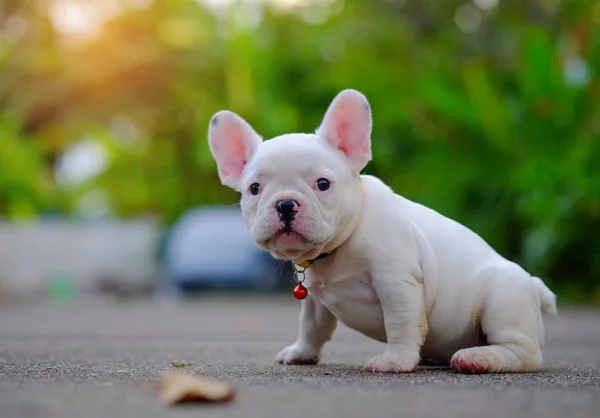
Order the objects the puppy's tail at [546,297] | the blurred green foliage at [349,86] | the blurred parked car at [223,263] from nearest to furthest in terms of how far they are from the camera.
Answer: the puppy's tail at [546,297] < the blurred green foliage at [349,86] < the blurred parked car at [223,263]

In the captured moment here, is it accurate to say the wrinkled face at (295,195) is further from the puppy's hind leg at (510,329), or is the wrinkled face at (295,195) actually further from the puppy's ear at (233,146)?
the puppy's hind leg at (510,329)

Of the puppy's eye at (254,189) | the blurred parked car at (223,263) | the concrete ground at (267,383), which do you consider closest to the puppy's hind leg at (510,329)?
the concrete ground at (267,383)

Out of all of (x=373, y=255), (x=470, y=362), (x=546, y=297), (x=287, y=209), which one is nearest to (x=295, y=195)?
(x=287, y=209)

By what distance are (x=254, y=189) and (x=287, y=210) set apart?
0.23m

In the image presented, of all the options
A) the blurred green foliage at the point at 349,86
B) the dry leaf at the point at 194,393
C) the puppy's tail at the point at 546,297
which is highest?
the blurred green foliage at the point at 349,86

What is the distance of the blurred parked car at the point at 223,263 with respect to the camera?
15.0 meters

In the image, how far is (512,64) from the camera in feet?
46.2

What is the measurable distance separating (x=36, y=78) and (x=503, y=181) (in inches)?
614

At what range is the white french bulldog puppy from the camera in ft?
10.3

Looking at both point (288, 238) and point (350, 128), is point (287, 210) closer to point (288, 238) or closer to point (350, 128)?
point (288, 238)

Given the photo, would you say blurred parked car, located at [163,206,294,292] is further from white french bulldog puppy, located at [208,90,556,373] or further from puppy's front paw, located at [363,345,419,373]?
puppy's front paw, located at [363,345,419,373]

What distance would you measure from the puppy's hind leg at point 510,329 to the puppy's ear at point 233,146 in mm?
1059

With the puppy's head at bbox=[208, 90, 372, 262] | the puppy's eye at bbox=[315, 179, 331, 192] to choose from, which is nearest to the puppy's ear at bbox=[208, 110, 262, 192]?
the puppy's head at bbox=[208, 90, 372, 262]

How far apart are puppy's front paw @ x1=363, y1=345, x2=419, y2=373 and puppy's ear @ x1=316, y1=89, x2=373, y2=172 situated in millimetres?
686
